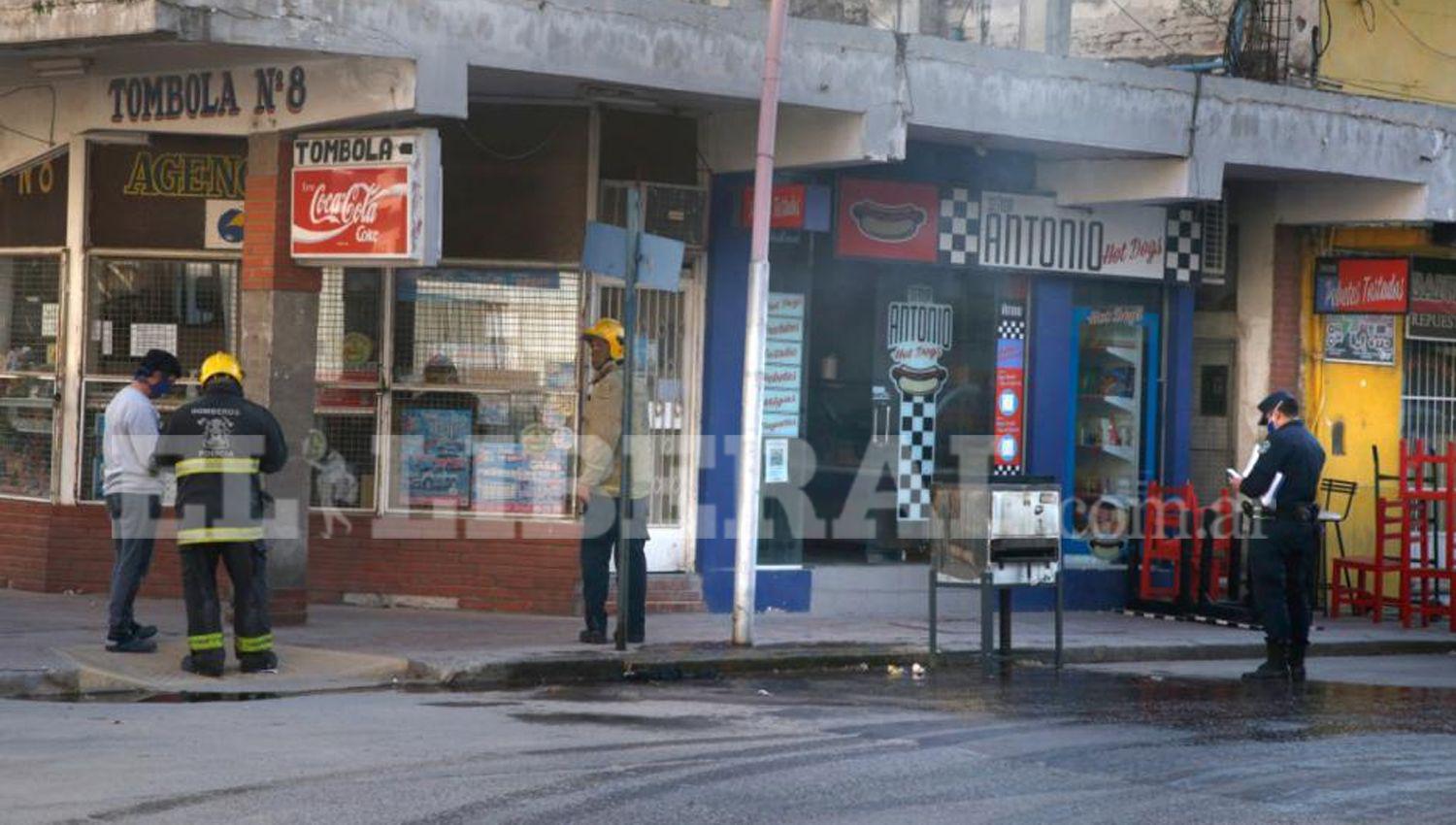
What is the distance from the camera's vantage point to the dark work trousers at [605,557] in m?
13.9

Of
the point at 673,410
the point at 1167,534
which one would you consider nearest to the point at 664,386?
the point at 673,410

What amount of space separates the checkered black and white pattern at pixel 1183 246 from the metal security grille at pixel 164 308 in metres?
8.24

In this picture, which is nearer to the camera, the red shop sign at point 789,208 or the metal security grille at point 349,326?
the metal security grille at point 349,326

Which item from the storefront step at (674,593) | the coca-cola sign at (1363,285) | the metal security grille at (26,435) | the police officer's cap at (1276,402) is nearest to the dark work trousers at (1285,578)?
the police officer's cap at (1276,402)

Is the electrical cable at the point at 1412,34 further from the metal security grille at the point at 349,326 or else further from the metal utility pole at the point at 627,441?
the metal security grille at the point at 349,326

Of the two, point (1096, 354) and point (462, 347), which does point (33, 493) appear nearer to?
point (462, 347)

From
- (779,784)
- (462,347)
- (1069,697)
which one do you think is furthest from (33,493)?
(779,784)

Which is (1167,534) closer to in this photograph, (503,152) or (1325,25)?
(1325,25)

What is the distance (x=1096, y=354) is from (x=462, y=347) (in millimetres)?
6045

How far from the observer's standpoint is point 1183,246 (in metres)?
19.3

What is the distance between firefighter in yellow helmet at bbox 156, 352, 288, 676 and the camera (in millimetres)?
12125

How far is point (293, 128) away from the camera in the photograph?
14.0m

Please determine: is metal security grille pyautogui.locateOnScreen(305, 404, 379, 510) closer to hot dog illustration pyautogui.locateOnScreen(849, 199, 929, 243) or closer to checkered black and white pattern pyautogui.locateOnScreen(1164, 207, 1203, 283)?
hot dog illustration pyautogui.locateOnScreen(849, 199, 929, 243)

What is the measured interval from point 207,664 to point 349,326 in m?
4.42
